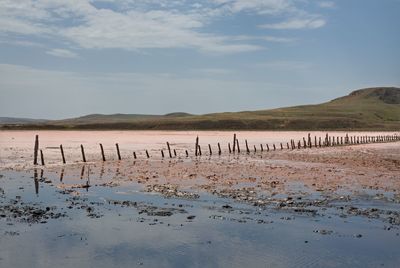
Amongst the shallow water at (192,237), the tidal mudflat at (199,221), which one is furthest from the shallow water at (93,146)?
the shallow water at (192,237)

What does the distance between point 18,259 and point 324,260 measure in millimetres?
7848

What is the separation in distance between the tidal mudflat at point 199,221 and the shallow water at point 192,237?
3 cm

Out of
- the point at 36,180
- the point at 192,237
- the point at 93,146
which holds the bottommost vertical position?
the point at 192,237

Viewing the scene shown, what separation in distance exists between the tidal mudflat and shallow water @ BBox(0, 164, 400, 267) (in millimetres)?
29

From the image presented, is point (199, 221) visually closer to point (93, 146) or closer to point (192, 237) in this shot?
point (192, 237)

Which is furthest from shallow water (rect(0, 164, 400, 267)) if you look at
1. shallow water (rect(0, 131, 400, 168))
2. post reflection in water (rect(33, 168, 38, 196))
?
shallow water (rect(0, 131, 400, 168))

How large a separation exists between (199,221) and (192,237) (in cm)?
224

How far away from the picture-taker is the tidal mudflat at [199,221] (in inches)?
549

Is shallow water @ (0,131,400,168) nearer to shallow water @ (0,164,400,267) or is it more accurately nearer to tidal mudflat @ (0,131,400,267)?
tidal mudflat @ (0,131,400,267)

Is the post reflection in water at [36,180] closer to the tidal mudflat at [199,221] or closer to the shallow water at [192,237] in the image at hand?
the tidal mudflat at [199,221]

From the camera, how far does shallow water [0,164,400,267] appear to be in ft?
44.9

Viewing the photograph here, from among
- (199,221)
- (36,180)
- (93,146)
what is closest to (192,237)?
(199,221)

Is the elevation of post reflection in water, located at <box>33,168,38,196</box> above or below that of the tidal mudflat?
above

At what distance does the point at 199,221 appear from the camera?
18.2 m
